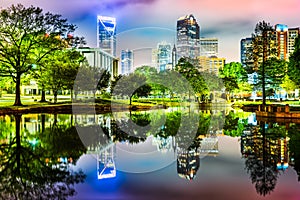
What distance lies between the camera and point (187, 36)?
69.7m

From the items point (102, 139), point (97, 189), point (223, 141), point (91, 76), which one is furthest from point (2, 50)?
point (97, 189)

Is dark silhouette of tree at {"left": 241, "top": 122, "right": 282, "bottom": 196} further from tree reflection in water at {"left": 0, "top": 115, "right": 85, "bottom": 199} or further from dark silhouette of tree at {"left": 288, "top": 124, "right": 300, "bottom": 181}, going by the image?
tree reflection in water at {"left": 0, "top": 115, "right": 85, "bottom": 199}

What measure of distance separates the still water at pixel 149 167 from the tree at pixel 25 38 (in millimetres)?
23920

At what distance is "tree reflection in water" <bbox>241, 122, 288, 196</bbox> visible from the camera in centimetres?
794

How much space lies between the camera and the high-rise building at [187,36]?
204 feet

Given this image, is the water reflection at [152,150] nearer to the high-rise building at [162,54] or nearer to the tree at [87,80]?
the high-rise building at [162,54]

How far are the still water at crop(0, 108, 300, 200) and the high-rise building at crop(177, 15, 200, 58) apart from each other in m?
45.3

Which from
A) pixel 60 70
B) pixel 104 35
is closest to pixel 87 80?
pixel 60 70

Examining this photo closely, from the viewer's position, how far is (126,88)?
49.0m

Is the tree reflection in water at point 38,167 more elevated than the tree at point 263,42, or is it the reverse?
the tree at point 263,42

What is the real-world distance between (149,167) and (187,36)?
6200 cm

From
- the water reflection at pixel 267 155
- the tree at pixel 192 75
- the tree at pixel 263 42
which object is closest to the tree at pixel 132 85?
the tree at pixel 192 75

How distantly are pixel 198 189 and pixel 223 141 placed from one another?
298 inches

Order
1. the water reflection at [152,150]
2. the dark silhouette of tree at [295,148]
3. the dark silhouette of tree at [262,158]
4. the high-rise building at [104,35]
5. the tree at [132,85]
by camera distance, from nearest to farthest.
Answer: the dark silhouette of tree at [262,158] < the water reflection at [152,150] < the dark silhouette of tree at [295,148] < the tree at [132,85] < the high-rise building at [104,35]
